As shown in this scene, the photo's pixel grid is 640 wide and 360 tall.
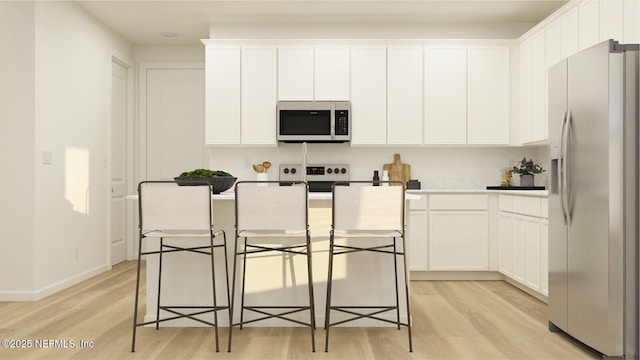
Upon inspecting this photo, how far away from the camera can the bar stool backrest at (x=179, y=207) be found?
295 cm

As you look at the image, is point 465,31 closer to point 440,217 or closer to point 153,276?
point 440,217

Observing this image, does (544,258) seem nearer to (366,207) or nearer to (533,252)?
(533,252)

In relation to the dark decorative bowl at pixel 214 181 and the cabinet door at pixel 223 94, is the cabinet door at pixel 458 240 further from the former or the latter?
the dark decorative bowl at pixel 214 181

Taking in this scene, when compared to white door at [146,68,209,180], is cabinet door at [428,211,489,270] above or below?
Result: below

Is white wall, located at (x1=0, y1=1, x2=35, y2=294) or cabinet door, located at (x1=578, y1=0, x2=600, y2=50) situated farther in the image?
white wall, located at (x1=0, y1=1, x2=35, y2=294)

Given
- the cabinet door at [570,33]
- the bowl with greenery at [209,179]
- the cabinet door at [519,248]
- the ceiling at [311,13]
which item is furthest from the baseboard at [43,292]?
the cabinet door at [570,33]

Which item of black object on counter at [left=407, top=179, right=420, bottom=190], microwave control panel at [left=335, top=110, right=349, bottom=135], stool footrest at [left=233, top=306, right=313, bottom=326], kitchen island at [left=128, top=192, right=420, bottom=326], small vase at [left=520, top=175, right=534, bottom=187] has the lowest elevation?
stool footrest at [left=233, top=306, right=313, bottom=326]

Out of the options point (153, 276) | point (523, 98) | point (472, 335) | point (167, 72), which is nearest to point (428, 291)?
point (472, 335)

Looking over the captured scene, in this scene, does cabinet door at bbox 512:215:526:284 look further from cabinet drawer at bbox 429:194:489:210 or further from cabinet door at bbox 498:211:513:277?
cabinet drawer at bbox 429:194:489:210

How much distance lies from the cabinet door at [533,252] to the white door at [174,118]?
3836mm

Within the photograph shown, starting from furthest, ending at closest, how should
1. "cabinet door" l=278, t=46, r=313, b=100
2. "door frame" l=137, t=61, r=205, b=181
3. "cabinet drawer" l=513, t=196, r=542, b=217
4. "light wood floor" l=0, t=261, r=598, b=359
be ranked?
"door frame" l=137, t=61, r=205, b=181 → "cabinet door" l=278, t=46, r=313, b=100 → "cabinet drawer" l=513, t=196, r=542, b=217 → "light wood floor" l=0, t=261, r=598, b=359

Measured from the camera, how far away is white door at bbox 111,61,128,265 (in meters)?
5.97

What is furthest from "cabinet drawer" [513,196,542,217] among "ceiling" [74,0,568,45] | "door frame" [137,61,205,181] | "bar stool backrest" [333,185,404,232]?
"door frame" [137,61,205,181]

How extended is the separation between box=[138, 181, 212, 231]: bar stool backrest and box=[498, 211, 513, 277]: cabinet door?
3025 millimetres
